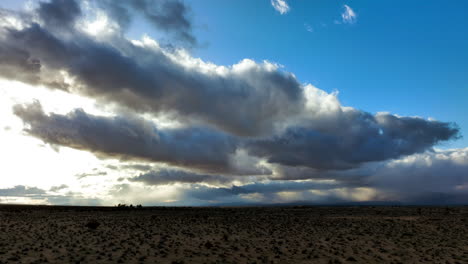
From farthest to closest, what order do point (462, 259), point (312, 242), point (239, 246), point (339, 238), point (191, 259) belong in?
1. point (339, 238)
2. point (312, 242)
3. point (239, 246)
4. point (462, 259)
5. point (191, 259)

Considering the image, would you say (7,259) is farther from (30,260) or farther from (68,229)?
(68,229)

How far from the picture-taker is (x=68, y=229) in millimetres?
34375

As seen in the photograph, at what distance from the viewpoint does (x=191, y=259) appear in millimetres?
21250

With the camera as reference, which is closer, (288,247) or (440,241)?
(288,247)

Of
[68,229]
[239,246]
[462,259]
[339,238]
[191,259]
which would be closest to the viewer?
[191,259]

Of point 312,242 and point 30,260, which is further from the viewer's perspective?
point 312,242

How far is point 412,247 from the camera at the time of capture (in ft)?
88.8

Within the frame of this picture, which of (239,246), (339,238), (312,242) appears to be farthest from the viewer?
(339,238)

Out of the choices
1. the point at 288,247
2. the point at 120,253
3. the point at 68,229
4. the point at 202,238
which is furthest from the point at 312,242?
the point at 68,229

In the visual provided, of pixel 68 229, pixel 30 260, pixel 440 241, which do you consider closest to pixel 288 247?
pixel 440 241

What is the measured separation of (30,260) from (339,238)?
25.3 meters

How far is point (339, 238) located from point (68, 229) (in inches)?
1120

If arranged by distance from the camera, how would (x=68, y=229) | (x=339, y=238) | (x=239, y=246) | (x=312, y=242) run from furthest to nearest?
(x=68, y=229), (x=339, y=238), (x=312, y=242), (x=239, y=246)

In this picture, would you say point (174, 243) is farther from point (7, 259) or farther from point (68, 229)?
point (68, 229)
